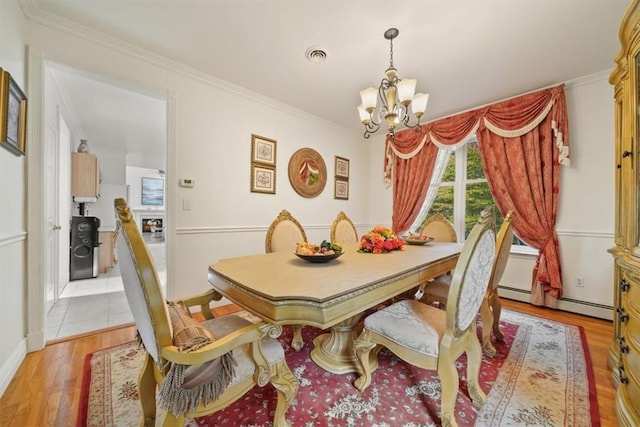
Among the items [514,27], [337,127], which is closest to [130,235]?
[514,27]

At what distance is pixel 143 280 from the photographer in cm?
82

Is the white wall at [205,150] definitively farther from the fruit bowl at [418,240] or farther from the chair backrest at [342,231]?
the fruit bowl at [418,240]

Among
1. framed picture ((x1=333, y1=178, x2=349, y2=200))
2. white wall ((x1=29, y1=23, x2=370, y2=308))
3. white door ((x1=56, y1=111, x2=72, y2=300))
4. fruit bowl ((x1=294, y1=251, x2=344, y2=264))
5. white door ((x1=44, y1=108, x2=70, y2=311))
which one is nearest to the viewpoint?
fruit bowl ((x1=294, y1=251, x2=344, y2=264))

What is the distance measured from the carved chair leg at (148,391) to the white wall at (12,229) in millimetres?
1061

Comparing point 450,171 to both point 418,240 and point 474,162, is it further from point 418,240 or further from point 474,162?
point 418,240

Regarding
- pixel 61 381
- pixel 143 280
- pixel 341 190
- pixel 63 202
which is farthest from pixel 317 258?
pixel 63 202

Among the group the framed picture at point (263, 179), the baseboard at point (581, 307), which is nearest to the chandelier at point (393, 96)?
the framed picture at point (263, 179)

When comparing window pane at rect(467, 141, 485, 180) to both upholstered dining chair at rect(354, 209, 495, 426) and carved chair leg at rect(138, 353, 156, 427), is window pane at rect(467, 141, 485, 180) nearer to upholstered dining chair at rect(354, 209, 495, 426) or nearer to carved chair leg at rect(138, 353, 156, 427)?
A: upholstered dining chair at rect(354, 209, 495, 426)

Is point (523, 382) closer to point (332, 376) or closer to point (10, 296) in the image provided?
point (332, 376)

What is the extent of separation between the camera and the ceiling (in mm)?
1711

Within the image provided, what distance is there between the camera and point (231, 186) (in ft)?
9.42

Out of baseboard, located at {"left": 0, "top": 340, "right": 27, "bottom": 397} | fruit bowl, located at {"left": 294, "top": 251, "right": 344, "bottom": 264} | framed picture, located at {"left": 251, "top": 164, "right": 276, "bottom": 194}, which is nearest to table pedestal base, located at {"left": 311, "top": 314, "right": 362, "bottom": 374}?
fruit bowl, located at {"left": 294, "top": 251, "right": 344, "bottom": 264}

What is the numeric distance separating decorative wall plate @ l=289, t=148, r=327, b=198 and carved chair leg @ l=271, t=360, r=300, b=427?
2599 millimetres

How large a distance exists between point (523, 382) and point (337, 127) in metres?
3.63
